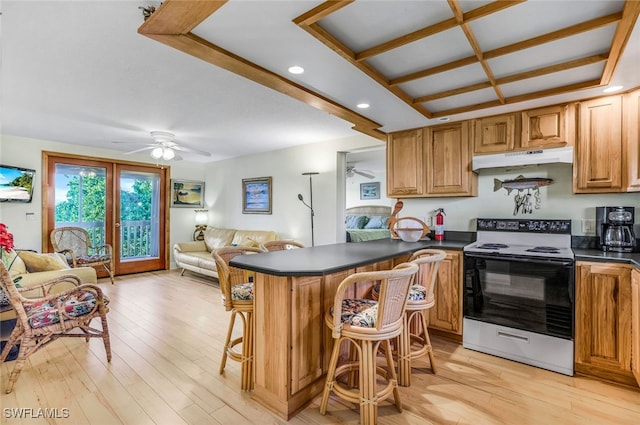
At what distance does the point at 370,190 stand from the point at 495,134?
5.65 m

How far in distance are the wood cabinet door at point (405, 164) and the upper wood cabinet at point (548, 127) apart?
3.33ft

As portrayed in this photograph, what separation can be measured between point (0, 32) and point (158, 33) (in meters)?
1.31

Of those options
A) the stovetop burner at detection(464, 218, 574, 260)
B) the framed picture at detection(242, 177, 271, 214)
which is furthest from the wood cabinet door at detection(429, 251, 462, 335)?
the framed picture at detection(242, 177, 271, 214)

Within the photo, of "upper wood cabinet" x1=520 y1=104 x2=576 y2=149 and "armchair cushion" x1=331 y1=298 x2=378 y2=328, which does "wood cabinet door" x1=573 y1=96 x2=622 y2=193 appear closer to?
"upper wood cabinet" x1=520 y1=104 x2=576 y2=149

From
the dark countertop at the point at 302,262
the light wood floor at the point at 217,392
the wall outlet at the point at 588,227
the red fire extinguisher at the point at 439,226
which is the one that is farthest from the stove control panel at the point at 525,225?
the dark countertop at the point at 302,262

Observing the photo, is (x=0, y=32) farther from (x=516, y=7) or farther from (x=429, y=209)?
(x=429, y=209)

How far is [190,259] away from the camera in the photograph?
18.4 feet

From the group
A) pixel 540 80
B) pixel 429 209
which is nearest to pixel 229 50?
pixel 540 80

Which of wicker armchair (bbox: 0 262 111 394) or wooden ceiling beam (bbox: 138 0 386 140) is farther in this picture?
wicker armchair (bbox: 0 262 111 394)

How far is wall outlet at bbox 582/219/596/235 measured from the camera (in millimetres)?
2768

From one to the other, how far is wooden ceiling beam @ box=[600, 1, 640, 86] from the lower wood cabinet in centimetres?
137

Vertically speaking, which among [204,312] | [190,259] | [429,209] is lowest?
[204,312]

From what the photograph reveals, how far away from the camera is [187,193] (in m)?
6.84

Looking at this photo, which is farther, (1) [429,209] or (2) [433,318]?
(1) [429,209]
